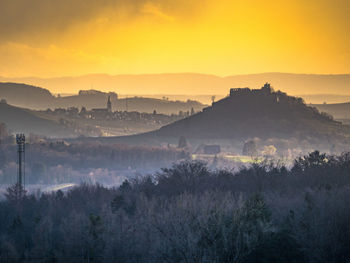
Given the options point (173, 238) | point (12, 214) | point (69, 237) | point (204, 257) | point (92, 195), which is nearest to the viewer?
point (204, 257)

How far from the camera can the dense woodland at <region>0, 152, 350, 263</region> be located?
177ft

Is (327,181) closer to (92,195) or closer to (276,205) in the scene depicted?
(276,205)

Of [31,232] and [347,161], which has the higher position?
[347,161]

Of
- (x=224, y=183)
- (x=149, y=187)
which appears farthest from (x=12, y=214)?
(x=224, y=183)

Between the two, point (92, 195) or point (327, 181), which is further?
point (92, 195)

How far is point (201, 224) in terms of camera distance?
177ft

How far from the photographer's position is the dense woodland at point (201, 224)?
53.9 metres

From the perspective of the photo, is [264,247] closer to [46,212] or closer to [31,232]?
[31,232]

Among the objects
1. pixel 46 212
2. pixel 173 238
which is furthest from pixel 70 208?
pixel 173 238

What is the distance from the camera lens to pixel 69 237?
2926 inches

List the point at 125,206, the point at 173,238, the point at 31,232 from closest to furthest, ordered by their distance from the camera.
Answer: the point at 173,238, the point at 31,232, the point at 125,206

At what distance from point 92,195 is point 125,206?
31294 mm

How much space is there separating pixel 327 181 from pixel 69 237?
35791mm

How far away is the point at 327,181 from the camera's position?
97.0m
